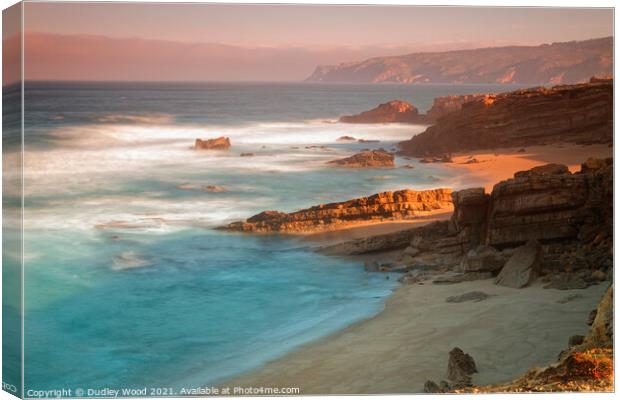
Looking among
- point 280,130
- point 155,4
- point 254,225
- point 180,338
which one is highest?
point 155,4

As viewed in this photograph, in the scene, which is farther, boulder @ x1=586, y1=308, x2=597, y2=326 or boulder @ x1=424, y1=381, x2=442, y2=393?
boulder @ x1=586, y1=308, x2=597, y2=326

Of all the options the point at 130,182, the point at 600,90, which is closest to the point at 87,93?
the point at 130,182

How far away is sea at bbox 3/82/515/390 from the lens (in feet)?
42.0

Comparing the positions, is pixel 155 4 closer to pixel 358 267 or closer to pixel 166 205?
pixel 166 205

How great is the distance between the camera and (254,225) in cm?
1400

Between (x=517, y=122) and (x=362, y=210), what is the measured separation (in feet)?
7.77

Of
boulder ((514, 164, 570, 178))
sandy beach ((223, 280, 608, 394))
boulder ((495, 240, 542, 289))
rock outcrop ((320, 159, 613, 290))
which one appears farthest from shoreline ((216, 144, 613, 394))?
boulder ((514, 164, 570, 178))

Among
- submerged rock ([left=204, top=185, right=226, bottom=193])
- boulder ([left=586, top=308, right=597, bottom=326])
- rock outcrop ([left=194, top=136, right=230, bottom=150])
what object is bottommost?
boulder ([left=586, top=308, right=597, bottom=326])

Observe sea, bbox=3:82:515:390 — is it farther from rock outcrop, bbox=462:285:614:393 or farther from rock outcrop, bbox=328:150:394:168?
rock outcrop, bbox=462:285:614:393

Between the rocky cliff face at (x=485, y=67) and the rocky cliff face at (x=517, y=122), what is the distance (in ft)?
0.74

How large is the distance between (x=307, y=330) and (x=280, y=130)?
8.98 ft

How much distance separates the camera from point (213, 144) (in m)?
13.8

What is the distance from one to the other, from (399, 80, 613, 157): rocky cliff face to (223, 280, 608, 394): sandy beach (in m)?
2.00

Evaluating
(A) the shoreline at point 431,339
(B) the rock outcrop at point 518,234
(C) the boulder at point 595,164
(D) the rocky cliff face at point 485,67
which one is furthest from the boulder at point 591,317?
(D) the rocky cliff face at point 485,67
